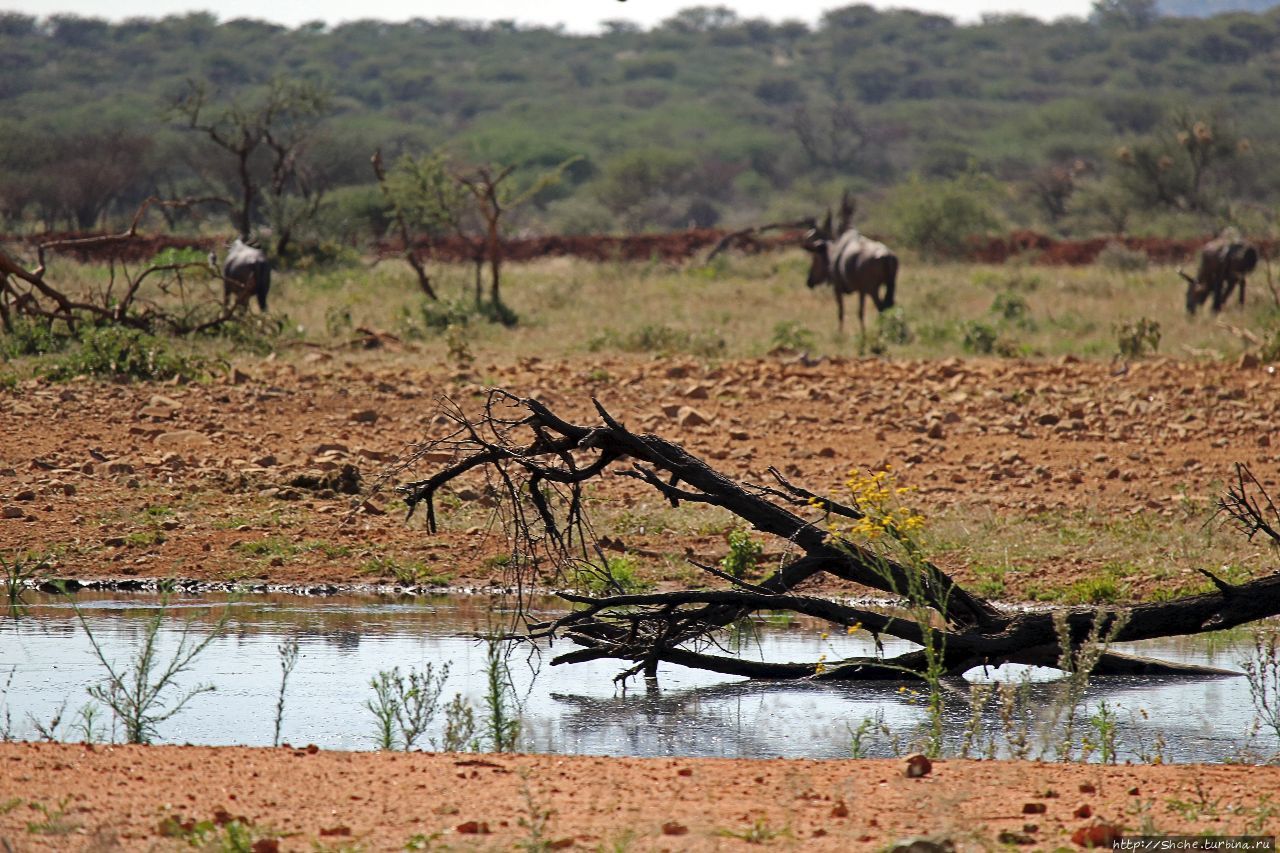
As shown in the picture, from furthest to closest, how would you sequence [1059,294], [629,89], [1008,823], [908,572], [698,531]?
[629,89]
[1059,294]
[698,531]
[908,572]
[1008,823]

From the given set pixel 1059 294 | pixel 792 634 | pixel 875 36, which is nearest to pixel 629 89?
pixel 875 36

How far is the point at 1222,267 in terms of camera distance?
21.0 meters

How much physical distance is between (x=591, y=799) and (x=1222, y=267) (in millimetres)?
18486

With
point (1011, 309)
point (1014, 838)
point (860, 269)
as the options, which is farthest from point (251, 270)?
point (1014, 838)

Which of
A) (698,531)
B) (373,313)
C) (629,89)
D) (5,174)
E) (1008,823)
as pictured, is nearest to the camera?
(1008,823)

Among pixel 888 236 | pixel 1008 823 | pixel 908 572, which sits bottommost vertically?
pixel 1008 823

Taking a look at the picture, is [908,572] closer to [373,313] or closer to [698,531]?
[698,531]

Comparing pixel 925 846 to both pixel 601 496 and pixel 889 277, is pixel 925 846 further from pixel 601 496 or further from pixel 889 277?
pixel 889 277

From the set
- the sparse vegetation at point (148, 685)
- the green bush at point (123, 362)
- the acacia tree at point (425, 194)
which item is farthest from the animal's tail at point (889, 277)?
the sparse vegetation at point (148, 685)

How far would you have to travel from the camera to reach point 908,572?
543cm

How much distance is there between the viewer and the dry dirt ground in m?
4.14

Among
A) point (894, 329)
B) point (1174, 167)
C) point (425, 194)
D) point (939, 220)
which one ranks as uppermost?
point (1174, 167)

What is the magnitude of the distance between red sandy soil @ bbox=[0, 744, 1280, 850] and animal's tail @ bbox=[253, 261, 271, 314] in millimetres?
13593

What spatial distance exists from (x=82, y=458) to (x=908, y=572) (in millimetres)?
7068
